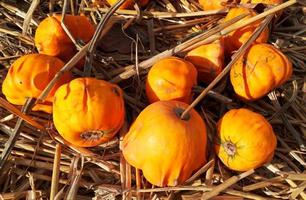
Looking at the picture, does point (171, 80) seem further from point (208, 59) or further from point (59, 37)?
point (59, 37)

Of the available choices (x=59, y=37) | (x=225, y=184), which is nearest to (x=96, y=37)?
(x=59, y=37)

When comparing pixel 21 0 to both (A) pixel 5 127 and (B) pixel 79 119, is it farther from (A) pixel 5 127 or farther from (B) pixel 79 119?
(B) pixel 79 119

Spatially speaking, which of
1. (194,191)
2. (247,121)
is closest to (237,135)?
(247,121)

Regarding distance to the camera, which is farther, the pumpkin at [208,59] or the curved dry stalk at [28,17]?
the curved dry stalk at [28,17]

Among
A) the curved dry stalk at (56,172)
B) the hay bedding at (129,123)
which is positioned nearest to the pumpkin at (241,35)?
the hay bedding at (129,123)

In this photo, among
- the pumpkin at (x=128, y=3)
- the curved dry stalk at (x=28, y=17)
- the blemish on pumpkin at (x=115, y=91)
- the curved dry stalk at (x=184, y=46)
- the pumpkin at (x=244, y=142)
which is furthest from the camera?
the pumpkin at (x=128, y=3)

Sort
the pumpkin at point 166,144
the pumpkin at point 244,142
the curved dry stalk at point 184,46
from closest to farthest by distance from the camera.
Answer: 1. the pumpkin at point 166,144
2. the pumpkin at point 244,142
3. the curved dry stalk at point 184,46

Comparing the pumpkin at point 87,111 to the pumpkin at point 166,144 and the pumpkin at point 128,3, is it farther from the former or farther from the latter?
the pumpkin at point 128,3
